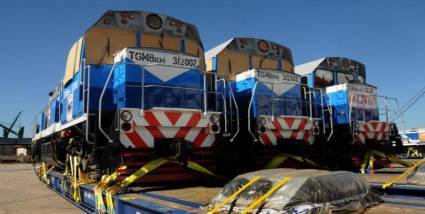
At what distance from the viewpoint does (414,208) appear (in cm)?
346

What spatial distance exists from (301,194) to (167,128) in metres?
3.27

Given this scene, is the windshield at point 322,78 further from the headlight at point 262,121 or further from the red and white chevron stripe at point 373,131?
the headlight at point 262,121

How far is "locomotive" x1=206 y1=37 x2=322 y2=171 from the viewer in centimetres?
736

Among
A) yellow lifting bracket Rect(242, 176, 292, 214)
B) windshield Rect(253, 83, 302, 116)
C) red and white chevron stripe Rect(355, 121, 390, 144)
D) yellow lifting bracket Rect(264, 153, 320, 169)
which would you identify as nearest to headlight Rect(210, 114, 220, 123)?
A: windshield Rect(253, 83, 302, 116)

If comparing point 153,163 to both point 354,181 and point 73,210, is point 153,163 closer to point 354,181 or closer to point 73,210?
point 354,181

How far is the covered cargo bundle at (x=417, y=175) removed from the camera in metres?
4.99

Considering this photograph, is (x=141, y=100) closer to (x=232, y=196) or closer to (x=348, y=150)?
(x=232, y=196)

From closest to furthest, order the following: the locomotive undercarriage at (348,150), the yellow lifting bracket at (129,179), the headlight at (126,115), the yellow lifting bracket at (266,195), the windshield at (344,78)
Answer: the yellow lifting bracket at (266,195)
the yellow lifting bracket at (129,179)
the headlight at (126,115)
the locomotive undercarriage at (348,150)
the windshield at (344,78)

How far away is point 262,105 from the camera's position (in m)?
7.82

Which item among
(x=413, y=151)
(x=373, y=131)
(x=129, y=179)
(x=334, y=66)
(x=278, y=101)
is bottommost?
(x=413, y=151)

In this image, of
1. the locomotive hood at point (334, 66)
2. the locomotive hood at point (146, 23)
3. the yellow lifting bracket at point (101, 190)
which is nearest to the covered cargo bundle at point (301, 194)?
the yellow lifting bracket at point (101, 190)

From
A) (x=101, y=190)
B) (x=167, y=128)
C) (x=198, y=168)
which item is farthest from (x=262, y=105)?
(x=101, y=190)

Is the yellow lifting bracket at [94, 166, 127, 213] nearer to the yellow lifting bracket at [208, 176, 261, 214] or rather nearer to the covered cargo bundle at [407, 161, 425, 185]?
the yellow lifting bracket at [208, 176, 261, 214]

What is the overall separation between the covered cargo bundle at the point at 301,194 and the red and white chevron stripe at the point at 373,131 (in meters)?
5.80
